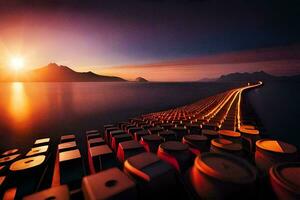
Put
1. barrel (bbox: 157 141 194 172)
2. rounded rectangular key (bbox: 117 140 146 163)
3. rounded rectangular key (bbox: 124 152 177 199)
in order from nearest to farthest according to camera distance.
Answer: rounded rectangular key (bbox: 124 152 177 199), barrel (bbox: 157 141 194 172), rounded rectangular key (bbox: 117 140 146 163)

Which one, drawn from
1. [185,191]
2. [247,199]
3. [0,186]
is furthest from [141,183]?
[0,186]

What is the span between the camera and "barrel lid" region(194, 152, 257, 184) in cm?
156

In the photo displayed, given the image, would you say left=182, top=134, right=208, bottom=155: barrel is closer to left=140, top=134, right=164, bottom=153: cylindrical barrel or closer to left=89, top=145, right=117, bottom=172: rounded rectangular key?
left=140, top=134, right=164, bottom=153: cylindrical barrel

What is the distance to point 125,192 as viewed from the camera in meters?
1.44

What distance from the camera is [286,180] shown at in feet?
5.08

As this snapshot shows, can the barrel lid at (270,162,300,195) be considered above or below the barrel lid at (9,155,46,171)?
above

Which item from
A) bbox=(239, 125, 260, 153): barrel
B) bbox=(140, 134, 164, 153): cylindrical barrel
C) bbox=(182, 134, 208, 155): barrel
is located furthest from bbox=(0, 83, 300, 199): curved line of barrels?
bbox=(239, 125, 260, 153): barrel

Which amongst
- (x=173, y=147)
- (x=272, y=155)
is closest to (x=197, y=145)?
(x=173, y=147)

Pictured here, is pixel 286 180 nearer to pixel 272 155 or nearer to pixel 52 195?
pixel 272 155

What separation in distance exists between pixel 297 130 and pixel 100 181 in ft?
69.3

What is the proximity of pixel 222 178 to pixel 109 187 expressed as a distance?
1071mm

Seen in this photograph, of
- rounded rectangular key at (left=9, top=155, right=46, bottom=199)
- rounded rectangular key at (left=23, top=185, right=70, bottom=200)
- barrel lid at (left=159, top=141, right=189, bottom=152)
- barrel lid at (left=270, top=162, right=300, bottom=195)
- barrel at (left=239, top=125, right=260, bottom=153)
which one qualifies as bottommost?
rounded rectangular key at (left=9, top=155, right=46, bottom=199)

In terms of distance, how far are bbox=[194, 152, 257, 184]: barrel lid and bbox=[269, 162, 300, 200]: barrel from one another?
0.59ft

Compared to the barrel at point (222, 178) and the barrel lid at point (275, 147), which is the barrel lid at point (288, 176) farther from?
the barrel lid at point (275, 147)
